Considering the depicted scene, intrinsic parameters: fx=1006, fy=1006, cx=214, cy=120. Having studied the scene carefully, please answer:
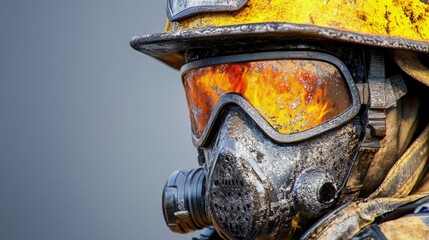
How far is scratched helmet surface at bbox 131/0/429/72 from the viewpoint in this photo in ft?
8.71

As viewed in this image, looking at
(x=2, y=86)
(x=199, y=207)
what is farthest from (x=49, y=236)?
(x=199, y=207)

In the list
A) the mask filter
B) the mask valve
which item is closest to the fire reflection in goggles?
the mask valve

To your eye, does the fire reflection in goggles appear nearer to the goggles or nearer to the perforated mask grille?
the goggles

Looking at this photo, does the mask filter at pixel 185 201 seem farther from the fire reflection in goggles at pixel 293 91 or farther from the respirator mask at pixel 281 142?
the fire reflection in goggles at pixel 293 91

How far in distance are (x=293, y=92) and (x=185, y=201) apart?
632 mm

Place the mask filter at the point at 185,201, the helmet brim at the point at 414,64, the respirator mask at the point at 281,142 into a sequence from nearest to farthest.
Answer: the respirator mask at the point at 281,142, the helmet brim at the point at 414,64, the mask filter at the point at 185,201

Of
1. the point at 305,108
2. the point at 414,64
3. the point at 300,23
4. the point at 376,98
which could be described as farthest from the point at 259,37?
the point at 414,64

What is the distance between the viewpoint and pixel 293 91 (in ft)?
9.05

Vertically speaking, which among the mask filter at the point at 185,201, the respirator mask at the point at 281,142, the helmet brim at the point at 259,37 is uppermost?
the helmet brim at the point at 259,37

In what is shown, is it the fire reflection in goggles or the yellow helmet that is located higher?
the yellow helmet

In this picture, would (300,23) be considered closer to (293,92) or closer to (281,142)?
(293,92)

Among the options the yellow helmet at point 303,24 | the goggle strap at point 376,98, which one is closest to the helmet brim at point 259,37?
the yellow helmet at point 303,24

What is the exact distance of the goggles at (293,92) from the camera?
9.05 feet

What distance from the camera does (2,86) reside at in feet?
15.5
